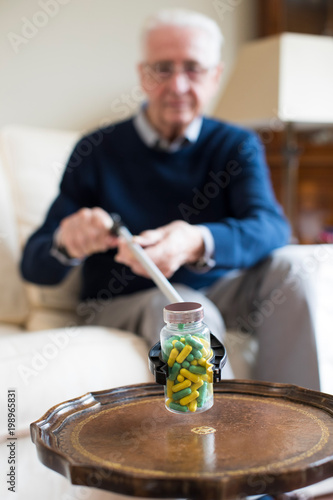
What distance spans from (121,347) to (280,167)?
1508 mm

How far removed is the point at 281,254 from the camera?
131 cm

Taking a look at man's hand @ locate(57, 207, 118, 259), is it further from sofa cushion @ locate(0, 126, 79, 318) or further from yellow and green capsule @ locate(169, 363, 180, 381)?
yellow and green capsule @ locate(169, 363, 180, 381)

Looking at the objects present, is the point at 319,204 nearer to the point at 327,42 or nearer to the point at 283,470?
the point at 327,42

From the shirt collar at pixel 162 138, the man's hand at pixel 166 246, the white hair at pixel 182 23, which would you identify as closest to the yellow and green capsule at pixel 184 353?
the man's hand at pixel 166 246

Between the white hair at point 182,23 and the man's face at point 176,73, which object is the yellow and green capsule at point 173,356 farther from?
the white hair at point 182,23

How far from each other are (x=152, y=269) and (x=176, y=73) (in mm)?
698

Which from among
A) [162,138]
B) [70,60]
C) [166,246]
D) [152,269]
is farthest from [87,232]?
[70,60]

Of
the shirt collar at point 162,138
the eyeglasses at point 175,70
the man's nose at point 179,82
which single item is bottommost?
the shirt collar at point 162,138

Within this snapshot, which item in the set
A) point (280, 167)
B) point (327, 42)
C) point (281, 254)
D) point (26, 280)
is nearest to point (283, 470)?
point (281, 254)

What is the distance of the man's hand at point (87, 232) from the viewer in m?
1.13

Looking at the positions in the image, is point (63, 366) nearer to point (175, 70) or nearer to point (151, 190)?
point (151, 190)

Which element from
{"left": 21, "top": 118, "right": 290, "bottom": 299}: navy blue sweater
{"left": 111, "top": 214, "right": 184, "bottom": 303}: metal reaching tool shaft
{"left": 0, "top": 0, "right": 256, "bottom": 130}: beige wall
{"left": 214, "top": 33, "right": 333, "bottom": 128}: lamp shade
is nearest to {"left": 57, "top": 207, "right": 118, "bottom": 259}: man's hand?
{"left": 111, "top": 214, "right": 184, "bottom": 303}: metal reaching tool shaft

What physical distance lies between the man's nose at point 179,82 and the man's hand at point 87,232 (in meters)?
0.42

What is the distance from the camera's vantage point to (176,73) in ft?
4.64
